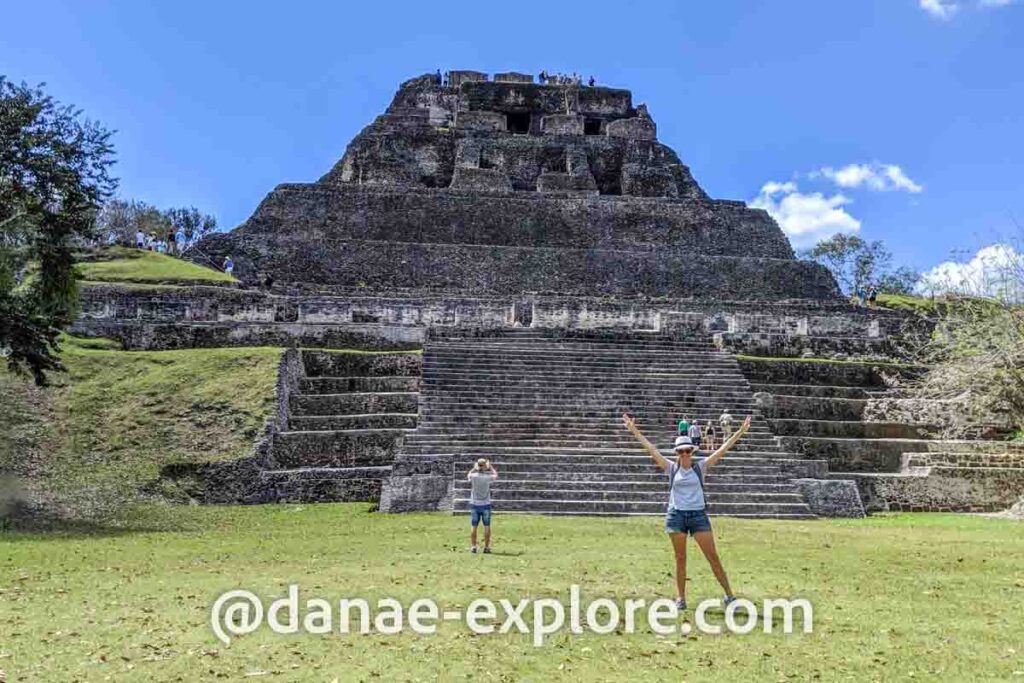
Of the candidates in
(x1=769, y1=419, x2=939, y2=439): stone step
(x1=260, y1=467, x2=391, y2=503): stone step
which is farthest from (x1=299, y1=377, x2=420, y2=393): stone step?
(x1=769, y1=419, x2=939, y2=439): stone step

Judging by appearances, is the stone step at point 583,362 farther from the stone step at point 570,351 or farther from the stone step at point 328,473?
the stone step at point 328,473

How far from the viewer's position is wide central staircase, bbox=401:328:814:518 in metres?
12.1

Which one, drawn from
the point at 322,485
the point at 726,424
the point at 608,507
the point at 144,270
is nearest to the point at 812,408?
the point at 726,424

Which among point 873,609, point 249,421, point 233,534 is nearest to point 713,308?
point 249,421

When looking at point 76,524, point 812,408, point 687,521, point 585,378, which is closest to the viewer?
point 687,521

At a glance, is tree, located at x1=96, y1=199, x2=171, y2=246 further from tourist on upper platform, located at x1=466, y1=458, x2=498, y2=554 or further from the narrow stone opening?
tourist on upper platform, located at x1=466, y1=458, x2=498, y2=554

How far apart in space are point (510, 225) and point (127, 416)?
47.6ft

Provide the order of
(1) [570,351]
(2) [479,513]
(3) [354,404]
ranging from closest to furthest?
(2) [479,513]
(3) [354,404]
(1) [570,351]

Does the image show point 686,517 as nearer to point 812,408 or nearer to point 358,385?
point 358,385

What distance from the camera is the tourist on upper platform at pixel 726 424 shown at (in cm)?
1372

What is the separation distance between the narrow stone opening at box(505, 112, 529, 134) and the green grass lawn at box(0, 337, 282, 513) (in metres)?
23.3

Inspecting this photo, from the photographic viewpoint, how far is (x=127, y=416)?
44.6 feet

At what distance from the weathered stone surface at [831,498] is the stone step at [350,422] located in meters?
5.93

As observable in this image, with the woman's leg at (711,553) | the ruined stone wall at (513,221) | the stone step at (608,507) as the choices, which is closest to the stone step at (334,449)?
the stone step at (608,507)
